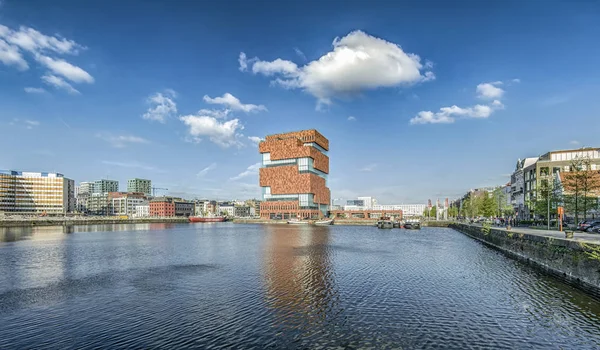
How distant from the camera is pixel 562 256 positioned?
3444 centimetres

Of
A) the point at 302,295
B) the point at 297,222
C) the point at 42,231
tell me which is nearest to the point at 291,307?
the point at 302,295

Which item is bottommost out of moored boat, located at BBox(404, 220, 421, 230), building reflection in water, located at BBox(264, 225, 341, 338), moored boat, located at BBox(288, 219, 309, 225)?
moored boat, located at BBox(288, 219, 309, 225)

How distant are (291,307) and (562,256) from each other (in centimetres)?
2987

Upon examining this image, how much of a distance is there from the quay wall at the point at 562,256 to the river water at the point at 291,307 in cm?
193

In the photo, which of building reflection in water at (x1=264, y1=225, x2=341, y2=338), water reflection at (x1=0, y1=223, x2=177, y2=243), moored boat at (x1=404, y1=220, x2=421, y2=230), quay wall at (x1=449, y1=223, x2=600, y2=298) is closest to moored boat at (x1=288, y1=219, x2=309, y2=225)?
moored boat at (x1=404, y1=220, x2=421, y2=230)

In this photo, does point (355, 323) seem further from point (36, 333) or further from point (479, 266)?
point (479, 266)

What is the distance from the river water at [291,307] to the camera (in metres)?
18.2

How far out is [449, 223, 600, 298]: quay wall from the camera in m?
28.2

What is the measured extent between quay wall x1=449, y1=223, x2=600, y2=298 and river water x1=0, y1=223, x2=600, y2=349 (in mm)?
1929

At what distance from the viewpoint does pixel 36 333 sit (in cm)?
1908

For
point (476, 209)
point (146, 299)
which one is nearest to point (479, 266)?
point (146, 299)

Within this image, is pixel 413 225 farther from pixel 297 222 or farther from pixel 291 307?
pixel 291 307

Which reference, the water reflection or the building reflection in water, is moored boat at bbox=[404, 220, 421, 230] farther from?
the water reflection

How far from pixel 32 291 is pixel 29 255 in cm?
2948
